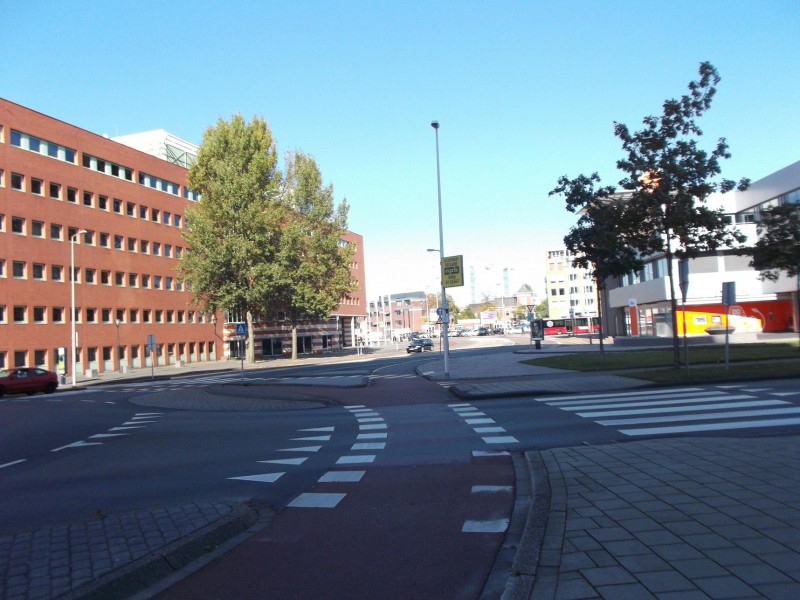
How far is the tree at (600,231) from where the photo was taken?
20.0 metres

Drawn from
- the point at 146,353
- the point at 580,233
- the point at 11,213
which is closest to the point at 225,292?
the point at 146,353

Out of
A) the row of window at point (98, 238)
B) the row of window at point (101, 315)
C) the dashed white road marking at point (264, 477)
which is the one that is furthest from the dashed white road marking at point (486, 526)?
the row of window at point (101, 315)

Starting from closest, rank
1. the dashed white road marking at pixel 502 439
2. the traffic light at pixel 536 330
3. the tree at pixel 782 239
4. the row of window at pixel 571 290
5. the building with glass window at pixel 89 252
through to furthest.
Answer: the dashed white road marking at pixel 502 439 < the tree at pixel 782 239 < the building with glass window at pixel 89 252 < the traffic light at pixel 536 330 < the row of window at pixel 571 290

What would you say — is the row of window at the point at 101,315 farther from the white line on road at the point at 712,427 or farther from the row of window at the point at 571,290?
the row of window at the point at 571,290

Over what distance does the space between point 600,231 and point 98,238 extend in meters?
41.7

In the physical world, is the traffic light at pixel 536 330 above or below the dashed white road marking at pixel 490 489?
above

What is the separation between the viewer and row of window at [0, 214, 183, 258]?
4303 centimetres

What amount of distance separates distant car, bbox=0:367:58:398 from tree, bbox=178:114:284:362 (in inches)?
729

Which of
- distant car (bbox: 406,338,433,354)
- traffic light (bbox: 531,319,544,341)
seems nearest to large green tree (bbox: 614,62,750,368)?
traffic light (bbox: 531,319,544,341)

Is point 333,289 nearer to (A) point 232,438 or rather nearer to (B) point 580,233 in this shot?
(B) point 580,233

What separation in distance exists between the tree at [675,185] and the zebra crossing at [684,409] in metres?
4.91

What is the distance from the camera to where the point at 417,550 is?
5.41 metres

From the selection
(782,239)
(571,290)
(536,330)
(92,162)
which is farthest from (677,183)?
(571,290)

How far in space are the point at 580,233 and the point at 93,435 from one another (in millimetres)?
15827
